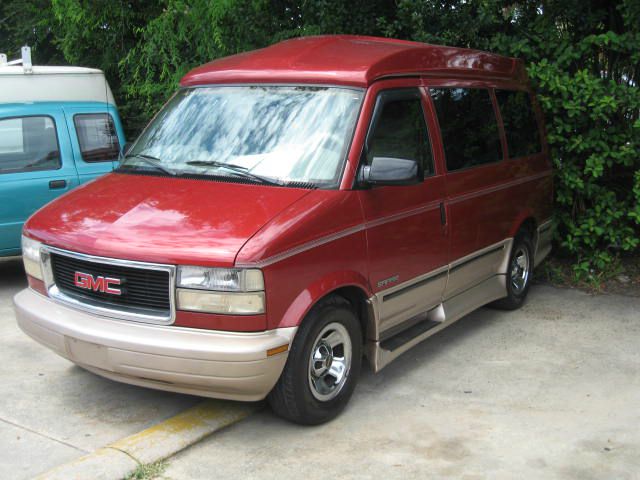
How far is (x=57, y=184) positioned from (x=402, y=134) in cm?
395

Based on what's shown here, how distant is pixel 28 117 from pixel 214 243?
4.40 m

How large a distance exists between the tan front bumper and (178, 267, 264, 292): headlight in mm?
237

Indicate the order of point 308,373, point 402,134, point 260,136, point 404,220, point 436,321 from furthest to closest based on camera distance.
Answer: point 436,321 < point 402,134 < point 404,220 < point 260,136 < point 308,373

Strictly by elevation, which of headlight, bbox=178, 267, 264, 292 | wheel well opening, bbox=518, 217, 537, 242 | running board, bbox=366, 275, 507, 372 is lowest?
running board, bbox=366, 275, 507, 372

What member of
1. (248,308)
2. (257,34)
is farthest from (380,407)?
(257,34)

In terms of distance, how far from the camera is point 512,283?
272 inches

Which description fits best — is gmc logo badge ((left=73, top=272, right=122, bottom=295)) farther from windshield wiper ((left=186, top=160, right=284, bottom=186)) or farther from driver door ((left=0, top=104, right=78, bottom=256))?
driver door ((left=0, top=104, right=78, bottom=256))

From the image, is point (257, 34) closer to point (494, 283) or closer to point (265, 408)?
point (494, 283)

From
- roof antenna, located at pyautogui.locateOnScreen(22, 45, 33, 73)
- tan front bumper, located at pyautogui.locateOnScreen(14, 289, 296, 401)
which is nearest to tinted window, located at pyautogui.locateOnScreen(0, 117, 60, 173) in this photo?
roof antenna, located at pyautogui.locateOnScreen(22, 45, 33, 73)

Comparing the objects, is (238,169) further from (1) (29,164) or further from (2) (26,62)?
(2) (26,62)

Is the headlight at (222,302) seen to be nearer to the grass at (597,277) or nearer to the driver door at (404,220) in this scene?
the driver door at (404,220)

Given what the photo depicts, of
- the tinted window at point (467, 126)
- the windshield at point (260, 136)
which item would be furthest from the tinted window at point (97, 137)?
the tinted window at point (467, 126)

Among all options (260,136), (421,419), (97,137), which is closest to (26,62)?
(97,137)

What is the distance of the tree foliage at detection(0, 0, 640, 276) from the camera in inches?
288
